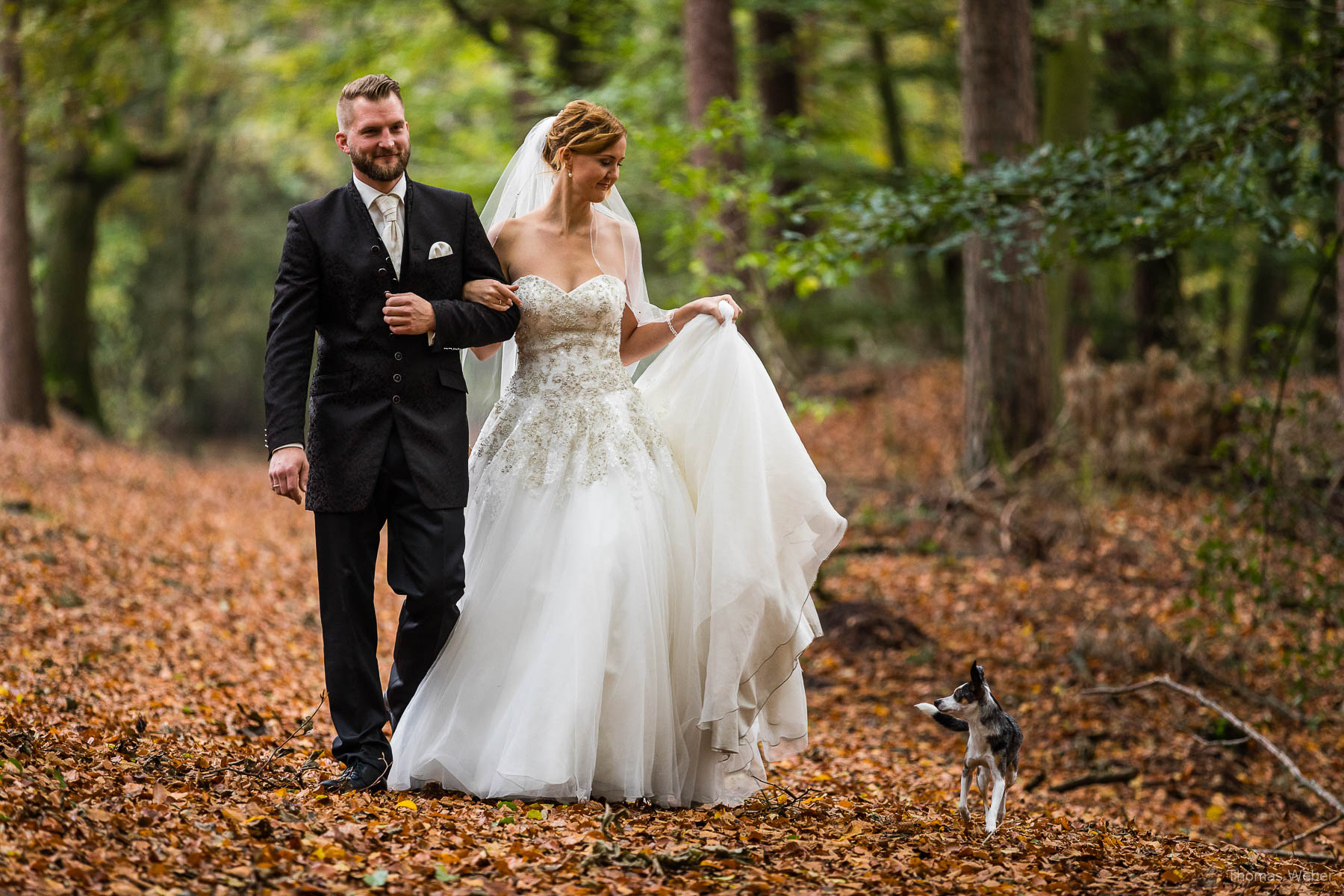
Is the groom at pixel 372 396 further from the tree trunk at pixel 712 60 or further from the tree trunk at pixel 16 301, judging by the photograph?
the tree trunk at pixel 16 301

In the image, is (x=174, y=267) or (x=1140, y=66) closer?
(x=1140, y=66)

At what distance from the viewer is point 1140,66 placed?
1457cm

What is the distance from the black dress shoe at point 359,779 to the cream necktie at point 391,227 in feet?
5.79

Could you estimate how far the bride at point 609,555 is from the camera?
3.90 metres

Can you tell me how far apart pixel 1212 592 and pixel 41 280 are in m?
16.4

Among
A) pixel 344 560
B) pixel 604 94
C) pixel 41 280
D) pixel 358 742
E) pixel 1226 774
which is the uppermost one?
pixel 604 94

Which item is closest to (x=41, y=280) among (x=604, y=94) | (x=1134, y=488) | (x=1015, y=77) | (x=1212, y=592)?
(x=604, y=94)

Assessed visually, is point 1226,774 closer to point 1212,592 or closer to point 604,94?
point 1212,592

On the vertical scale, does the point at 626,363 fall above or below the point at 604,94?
below

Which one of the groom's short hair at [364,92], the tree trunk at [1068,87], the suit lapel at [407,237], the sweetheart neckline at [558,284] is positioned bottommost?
the sweetheart neckline at [558,284]

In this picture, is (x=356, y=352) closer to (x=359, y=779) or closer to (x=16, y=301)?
(x=359, y=779)

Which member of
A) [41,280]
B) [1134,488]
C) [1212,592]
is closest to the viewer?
[1212,592]

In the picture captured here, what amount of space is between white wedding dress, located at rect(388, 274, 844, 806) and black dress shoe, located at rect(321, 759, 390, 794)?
0.27 feet

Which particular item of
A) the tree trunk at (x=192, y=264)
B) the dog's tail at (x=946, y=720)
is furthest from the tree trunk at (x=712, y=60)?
the tree trunk at (x=192, y=264)
